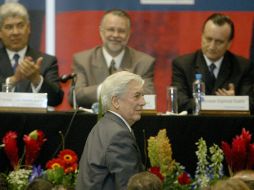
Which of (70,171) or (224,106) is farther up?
(224,106)

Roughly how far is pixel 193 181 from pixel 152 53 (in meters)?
2.65

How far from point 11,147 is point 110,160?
121 centimetres

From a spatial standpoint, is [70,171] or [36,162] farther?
[36,162]

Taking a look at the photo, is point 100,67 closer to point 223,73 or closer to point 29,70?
point 29,70

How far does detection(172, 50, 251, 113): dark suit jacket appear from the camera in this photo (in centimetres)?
A: 630

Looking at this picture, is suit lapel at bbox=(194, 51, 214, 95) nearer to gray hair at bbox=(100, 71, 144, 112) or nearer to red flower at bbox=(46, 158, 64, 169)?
red flower at bbox=(46, 158, 64, 169)

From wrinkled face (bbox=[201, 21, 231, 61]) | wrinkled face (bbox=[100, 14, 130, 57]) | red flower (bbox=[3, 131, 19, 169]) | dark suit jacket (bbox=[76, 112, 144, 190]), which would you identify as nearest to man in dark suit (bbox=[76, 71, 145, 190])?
dark suit jacket (bbox=[76, 112, 144, 190])

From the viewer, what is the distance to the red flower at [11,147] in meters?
4.97

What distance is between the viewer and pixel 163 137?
4676 millimetres

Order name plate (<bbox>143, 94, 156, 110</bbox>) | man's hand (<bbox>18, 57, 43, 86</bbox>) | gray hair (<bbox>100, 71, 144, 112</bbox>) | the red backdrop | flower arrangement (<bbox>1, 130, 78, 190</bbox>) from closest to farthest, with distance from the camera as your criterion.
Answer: gray hair (<bbox>100, 71, 144, 112</bbox>), flower arrangement (<bbox>1, 130, 78, 190</bbox>), name plate (<bbox>143, 94, 156, 110</bbox>), man's hand (<bbox>18, 57, 43, 86</bbox>), the red backdrop

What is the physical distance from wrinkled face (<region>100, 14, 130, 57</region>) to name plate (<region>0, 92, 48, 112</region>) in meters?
1.34

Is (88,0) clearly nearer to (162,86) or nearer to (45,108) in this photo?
(162,86)

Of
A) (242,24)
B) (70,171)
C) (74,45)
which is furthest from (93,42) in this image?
(70,171)

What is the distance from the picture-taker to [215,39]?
21.2 feet
